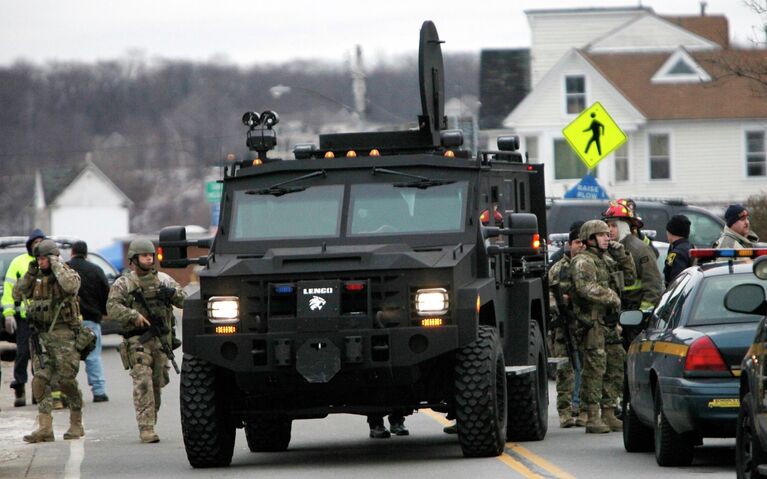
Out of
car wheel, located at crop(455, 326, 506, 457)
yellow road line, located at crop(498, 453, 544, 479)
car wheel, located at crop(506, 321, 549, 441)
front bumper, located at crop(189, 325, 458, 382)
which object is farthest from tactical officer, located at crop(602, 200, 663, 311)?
front bumper, located at crop(189, 325, 458, 382)

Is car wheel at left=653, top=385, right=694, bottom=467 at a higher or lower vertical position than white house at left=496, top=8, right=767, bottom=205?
lower

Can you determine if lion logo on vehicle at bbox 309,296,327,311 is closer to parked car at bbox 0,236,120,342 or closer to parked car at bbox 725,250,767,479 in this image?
parked car at bbox 725,250,767,479

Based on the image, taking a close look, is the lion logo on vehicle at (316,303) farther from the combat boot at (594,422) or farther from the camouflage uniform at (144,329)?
the combat boot at (594,422)

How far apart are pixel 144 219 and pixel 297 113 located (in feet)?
112

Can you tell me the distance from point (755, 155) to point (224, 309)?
4793 centimetres

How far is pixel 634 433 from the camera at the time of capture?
13.8m

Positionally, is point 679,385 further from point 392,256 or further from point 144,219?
point 144,219

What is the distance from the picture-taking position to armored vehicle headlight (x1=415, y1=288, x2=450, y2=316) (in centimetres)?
1313

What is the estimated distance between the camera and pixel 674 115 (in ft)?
194

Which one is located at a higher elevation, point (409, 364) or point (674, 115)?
point (674, 115)

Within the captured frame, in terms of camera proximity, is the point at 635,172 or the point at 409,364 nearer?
the point at 409,364

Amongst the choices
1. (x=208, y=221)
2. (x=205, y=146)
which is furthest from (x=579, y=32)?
(x=208, y=221)

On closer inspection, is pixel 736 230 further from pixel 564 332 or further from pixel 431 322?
pixel 431 322

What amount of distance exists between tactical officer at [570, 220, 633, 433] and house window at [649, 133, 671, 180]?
43.9 meters
